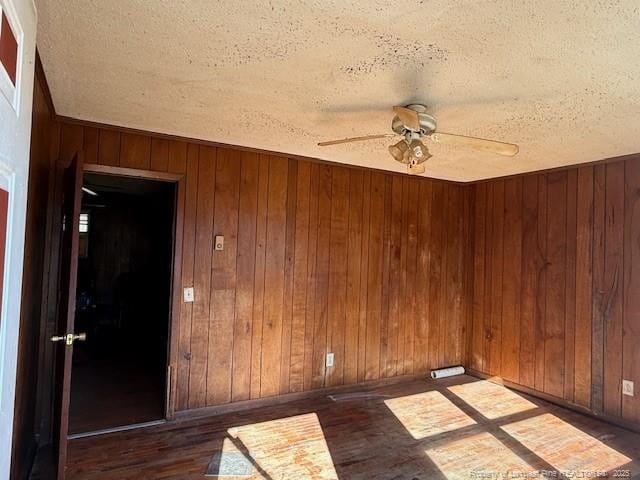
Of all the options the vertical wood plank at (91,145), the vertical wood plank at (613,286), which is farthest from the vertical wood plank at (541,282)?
the vertical wood plank at (91,145)

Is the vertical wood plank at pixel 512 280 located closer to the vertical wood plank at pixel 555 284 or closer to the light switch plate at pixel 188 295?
the vertical wood plank at pixel 555 284

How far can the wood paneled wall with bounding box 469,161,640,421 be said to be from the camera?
3.27 m

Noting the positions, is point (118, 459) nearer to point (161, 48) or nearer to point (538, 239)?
point (161, 48)

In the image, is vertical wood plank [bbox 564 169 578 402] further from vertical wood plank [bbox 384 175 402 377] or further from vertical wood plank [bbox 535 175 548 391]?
vertical wood plank [bbox 384 175 402 377]

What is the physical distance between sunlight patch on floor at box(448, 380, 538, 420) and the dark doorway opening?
9.53 feet

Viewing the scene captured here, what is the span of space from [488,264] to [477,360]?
A: 3.65ft

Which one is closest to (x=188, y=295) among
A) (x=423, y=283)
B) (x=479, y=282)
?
(x=423, y=283)

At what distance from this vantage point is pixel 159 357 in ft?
16.3

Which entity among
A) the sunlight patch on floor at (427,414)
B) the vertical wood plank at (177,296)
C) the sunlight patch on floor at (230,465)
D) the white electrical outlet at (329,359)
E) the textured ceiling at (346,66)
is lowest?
the sunlight patch on floor at (230,465)

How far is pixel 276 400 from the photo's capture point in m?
3.49

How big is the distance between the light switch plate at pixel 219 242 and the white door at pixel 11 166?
1996 millimetres

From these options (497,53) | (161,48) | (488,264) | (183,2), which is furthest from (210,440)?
(488,264)

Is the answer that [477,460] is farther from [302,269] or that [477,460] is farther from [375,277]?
[302,269]

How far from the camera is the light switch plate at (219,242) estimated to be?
324cm
